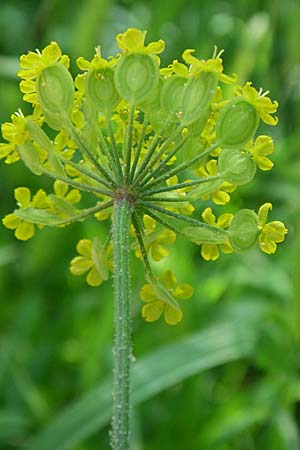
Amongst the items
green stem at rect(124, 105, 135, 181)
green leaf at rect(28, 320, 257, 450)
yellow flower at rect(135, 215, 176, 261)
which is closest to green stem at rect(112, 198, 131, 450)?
green stem at rect(124, 105, 135, 181)

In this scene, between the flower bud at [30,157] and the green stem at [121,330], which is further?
the flower bud at [30,157]

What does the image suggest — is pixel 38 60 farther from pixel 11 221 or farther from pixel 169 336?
pixel 169 336

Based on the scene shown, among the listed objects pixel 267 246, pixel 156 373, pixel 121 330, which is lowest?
pixel 121 330

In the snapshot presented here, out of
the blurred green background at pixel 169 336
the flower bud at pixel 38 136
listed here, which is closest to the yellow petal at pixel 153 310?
the flower bud at pixel 38 136

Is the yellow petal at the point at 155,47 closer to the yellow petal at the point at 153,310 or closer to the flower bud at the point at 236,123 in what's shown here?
the flower bud at the point at 236,123

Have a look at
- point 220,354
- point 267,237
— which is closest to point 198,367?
point 220,354

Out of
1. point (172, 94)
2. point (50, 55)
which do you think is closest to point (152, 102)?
point (172, 94)
